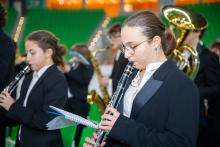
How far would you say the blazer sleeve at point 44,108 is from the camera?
9.53 ft

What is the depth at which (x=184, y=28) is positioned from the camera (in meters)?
3.70

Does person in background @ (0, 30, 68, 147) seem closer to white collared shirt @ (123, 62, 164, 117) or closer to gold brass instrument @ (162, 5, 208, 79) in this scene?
white collared shirt @ (123, 62, 164, 117)

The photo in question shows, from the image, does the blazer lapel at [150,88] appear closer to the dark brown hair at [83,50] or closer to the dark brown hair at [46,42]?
the dark brown hair at [46,42]

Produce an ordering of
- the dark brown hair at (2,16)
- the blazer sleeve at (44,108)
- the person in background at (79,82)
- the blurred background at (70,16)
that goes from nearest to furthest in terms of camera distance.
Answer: the blazer sleeve at (44,108)
the dark brown hair at (2,16)
the person in background at (79,82)
the blurred background at (70,16)

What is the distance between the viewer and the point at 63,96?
3055 millimetres

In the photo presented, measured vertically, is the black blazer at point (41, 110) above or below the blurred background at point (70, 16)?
above

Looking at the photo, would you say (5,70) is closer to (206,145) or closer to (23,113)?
(23,113)

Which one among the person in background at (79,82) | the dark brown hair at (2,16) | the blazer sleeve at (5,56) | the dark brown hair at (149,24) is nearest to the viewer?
the dark brown hair at (149,24)

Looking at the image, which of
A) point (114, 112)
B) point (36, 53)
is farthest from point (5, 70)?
point (114, 112)

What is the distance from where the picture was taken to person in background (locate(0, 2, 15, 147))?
120 inches

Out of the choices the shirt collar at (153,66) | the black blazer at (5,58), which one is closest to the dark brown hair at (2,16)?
the black blazer at (5,58)

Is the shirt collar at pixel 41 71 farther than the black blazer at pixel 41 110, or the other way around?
the shirt collar at pixel 41 71

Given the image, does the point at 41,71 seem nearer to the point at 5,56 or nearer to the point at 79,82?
the point at 5,56

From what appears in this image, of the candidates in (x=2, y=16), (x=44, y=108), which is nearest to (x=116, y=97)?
(x=44, y=108)
